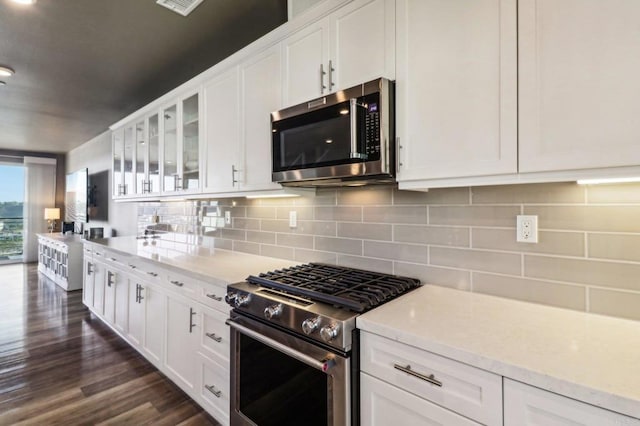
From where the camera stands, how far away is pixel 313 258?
6.82ft

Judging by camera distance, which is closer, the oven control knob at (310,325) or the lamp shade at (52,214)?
the oven control knob at (310,325)

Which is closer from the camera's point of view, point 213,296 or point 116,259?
point 213,296

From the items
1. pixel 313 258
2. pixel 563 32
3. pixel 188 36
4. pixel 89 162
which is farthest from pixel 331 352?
pixel 89 162

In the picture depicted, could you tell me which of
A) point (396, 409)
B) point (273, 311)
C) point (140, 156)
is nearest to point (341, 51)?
point (273, 311)

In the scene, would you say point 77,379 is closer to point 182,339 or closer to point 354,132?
point 182,339

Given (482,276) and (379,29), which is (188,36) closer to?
(379,29)

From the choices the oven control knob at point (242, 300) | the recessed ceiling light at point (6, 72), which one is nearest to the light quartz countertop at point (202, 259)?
the oven control knob at point (242, 300)

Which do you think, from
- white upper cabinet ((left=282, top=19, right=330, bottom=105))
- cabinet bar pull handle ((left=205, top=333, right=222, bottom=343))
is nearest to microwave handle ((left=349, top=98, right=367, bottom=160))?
white upper cabinet ((left=282, top=19, right=330, bottom=105))

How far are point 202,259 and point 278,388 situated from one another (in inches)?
48.2

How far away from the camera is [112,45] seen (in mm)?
2426

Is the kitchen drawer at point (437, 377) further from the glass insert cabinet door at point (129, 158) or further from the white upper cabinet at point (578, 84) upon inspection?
the glass insert cabinet door at point (129, 158)

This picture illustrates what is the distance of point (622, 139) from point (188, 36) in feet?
8.11

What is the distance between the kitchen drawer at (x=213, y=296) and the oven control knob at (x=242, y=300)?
0.19 meters

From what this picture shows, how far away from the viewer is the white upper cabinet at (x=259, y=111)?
1.91 m
